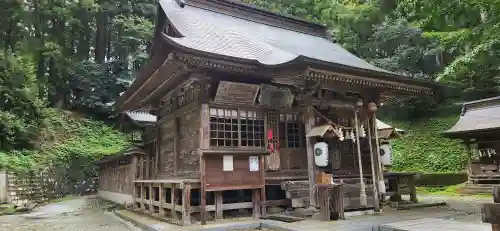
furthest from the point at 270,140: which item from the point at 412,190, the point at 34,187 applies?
the point at 34,187

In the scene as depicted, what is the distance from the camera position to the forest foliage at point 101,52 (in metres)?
20.2

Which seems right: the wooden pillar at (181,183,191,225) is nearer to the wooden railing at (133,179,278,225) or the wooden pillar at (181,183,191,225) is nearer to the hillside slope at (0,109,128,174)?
the wooden railing at (133,179,278,225)

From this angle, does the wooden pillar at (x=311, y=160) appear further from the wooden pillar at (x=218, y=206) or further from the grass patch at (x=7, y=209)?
the grass patch at (x=7, y=209)

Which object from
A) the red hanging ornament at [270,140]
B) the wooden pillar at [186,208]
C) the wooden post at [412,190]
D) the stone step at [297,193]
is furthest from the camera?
the wooden post at [412,190]

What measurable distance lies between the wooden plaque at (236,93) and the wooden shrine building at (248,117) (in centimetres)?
3

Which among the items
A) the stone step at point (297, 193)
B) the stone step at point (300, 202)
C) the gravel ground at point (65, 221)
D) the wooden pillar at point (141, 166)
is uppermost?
the wooden pillar at point (141, 166)

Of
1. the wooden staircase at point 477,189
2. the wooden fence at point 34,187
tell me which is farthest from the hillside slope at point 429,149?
Answer: the wooden fence at point 34,187

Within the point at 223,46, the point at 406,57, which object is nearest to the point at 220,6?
the point at 223,46

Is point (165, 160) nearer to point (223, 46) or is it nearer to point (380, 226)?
point (223, 46)

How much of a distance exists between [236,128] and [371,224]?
4427 mm

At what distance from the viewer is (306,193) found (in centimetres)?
1004

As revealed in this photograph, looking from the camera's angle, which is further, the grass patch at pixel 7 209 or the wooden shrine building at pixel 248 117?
the grass patch at pixel 7 209

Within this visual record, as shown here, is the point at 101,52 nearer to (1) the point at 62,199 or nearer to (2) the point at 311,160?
(1) the point at 62,199

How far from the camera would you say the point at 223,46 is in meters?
9.61
